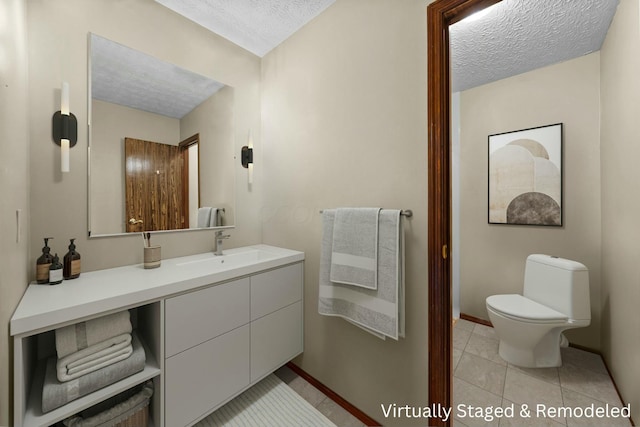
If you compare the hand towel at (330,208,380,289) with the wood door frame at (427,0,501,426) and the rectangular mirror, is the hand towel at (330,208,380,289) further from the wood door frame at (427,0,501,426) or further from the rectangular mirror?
the rectangular mirror

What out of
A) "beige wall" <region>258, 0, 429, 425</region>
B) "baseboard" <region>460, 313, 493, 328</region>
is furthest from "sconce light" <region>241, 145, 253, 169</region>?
"baseboard" <region>460, 313, 493, 328</region>

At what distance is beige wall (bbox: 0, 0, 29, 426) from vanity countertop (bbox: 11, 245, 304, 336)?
0.05 m

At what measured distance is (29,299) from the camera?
92 cm

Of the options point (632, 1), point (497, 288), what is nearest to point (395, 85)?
point (632, 1)

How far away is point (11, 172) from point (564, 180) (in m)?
3.34

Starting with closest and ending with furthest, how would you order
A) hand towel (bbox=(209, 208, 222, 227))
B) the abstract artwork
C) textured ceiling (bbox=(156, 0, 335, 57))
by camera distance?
1. textured ceiling (bbox=(156, 0, 335, 57))
2. hand towel (bbox=(209, 208, 222, 227))
3. the abstract artwork

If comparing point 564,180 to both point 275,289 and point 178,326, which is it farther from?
point 178,326

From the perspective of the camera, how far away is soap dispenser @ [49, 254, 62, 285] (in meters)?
1.08

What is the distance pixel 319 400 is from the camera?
156cm

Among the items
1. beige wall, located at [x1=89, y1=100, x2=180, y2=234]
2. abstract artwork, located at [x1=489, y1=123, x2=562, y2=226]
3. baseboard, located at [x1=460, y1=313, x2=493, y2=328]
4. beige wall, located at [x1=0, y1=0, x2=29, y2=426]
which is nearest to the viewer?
beige wall, located at [x1=0, y1=0, x2=29, y2=426]

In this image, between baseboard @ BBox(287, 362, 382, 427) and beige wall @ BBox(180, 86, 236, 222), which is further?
beige wall @ BBox(180, 86, 236, 222)

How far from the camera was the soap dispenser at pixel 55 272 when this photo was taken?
108 cm

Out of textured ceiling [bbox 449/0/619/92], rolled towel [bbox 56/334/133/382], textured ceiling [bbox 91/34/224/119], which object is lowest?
rolled towel [bbox 56/334/133/382]

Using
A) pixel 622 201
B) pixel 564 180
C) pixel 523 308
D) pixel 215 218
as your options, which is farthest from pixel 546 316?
pixel 215 218
